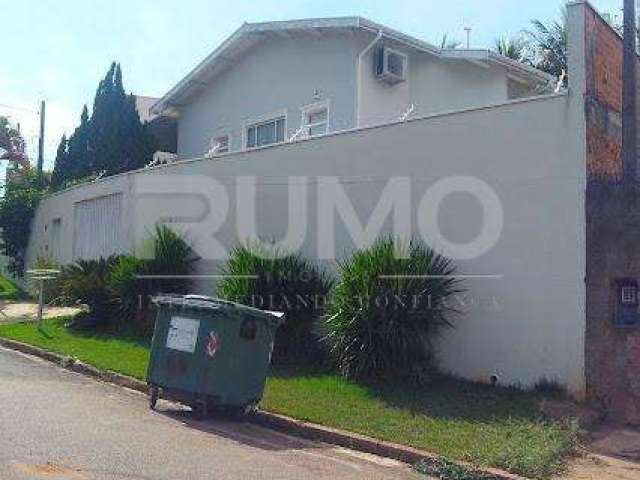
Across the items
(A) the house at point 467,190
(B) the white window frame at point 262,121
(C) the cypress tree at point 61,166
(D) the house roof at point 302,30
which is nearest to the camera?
(A) the house at point 467,190

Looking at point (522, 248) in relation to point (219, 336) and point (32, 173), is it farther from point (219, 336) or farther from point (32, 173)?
point (32, 173)

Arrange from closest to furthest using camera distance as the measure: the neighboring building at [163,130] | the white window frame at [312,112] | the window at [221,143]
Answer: the white window frame at [312,112], the window at [221,143], the neighboring building at [163,130]

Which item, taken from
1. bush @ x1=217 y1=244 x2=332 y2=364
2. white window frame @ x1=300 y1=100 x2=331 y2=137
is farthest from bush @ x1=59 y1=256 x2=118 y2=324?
white window frame @ x1=300 y1=100 x2=331 y2=137

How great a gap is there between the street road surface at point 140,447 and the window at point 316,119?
28.4ft

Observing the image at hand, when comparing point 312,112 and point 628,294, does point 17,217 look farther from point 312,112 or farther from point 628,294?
point 628,294

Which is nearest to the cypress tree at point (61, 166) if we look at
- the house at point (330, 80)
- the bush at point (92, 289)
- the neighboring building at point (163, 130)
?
the neighboring building at point (163, 130)

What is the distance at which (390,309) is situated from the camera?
391 inches

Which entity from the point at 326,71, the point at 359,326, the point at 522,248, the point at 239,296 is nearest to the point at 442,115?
the point at 522,248

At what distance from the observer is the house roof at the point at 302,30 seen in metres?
15.9

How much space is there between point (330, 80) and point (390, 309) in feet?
26.5

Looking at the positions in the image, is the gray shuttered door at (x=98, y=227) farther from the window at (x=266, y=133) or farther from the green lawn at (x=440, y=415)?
the green lawn at (x=440, y=415)

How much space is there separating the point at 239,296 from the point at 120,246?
22.9ft

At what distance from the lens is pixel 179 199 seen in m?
15.8

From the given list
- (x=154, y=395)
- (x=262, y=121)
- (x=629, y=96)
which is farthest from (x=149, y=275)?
(x=629, y=96)
